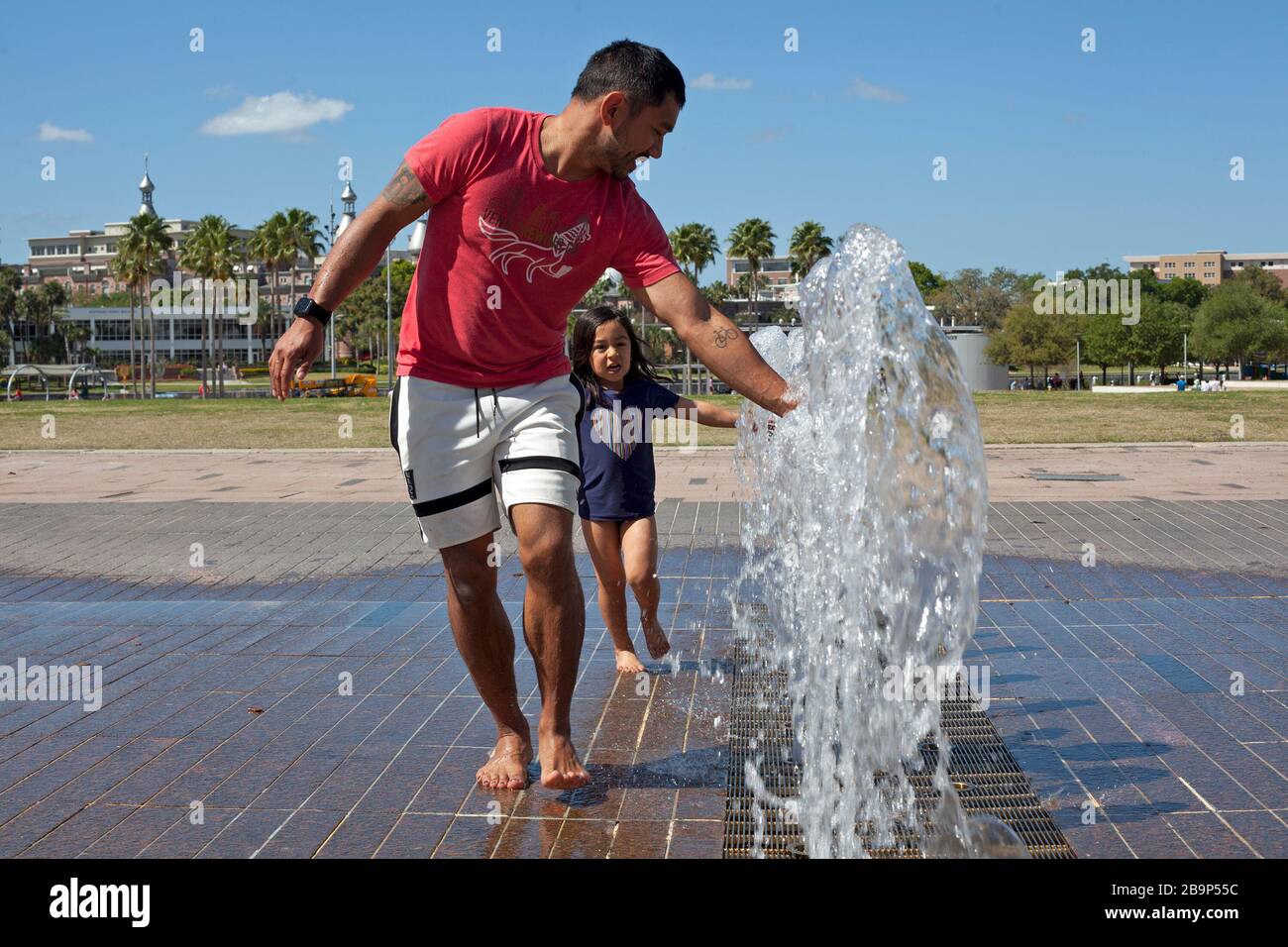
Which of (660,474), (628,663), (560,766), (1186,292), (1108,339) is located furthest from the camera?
(1186,292)

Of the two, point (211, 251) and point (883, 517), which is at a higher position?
point (211, 251)

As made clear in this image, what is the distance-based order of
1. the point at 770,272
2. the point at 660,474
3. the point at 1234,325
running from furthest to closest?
1. the point at 770,272
2. the point at 1234,325
3. the point at 660,474

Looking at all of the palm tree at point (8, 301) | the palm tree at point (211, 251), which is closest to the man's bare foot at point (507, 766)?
the palm tree at point (211, 251)

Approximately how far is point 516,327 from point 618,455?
5.28 feet

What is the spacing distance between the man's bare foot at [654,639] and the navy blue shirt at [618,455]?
44 centimetres

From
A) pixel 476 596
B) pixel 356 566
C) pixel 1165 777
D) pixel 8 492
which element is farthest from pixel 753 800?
pixel 8 492

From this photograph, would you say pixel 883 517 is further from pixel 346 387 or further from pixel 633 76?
pixel 346 387

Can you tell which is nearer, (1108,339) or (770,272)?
(1108,339)

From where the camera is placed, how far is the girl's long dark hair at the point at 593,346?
5164 millimetres

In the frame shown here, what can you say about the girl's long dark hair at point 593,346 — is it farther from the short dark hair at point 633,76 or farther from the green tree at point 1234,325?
the green tree at point 1234,325

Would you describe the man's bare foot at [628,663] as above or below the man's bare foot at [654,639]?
below

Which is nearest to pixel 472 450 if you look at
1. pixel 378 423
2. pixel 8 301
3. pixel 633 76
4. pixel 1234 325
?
pixel 633 76

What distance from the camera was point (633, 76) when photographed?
11.1 ft
